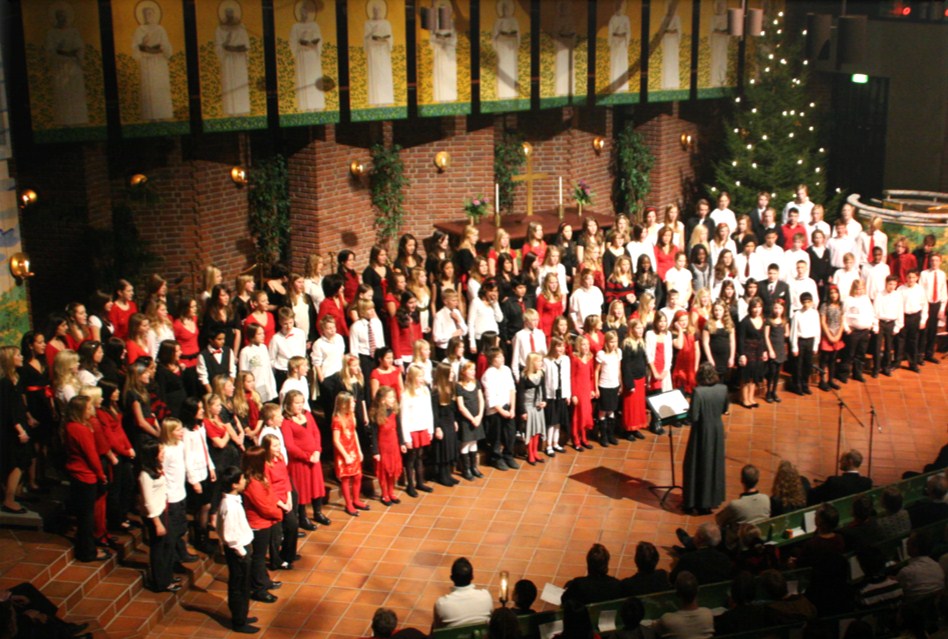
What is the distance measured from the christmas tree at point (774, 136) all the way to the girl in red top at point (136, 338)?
9.91m

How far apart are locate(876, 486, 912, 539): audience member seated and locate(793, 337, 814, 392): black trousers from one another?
16.1ft

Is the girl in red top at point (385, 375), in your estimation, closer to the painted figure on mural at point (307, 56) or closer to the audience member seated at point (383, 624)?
the audience member seated at point (383, 624)

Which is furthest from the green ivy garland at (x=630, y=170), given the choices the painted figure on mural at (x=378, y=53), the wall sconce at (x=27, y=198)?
the wall sconce at (x=27, y=198)

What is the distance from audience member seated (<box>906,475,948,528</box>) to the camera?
8.30 metres

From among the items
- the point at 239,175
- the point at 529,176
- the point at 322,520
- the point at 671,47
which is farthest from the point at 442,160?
the point at 322,520

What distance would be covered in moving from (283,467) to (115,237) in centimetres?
520

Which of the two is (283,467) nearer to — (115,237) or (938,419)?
(115,237)

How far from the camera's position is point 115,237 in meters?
12.9

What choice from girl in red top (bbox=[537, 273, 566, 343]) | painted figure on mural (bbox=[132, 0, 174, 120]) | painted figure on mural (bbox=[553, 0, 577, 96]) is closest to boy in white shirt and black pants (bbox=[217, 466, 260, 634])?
girl in red top (bbox=[537, 273, 566, 343])

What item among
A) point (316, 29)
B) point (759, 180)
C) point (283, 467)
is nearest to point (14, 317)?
point (283, 467)

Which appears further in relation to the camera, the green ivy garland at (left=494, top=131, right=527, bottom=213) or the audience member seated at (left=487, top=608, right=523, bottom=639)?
the green ivy garland at (left=494, top=131, right=527, bottom=213)

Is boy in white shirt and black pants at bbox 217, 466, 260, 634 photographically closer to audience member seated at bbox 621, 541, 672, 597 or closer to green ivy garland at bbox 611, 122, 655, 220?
audience member seated at bbox 621, 541, 672, 597

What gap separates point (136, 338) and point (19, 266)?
4.19 feet

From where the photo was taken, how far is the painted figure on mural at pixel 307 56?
13586 mm
